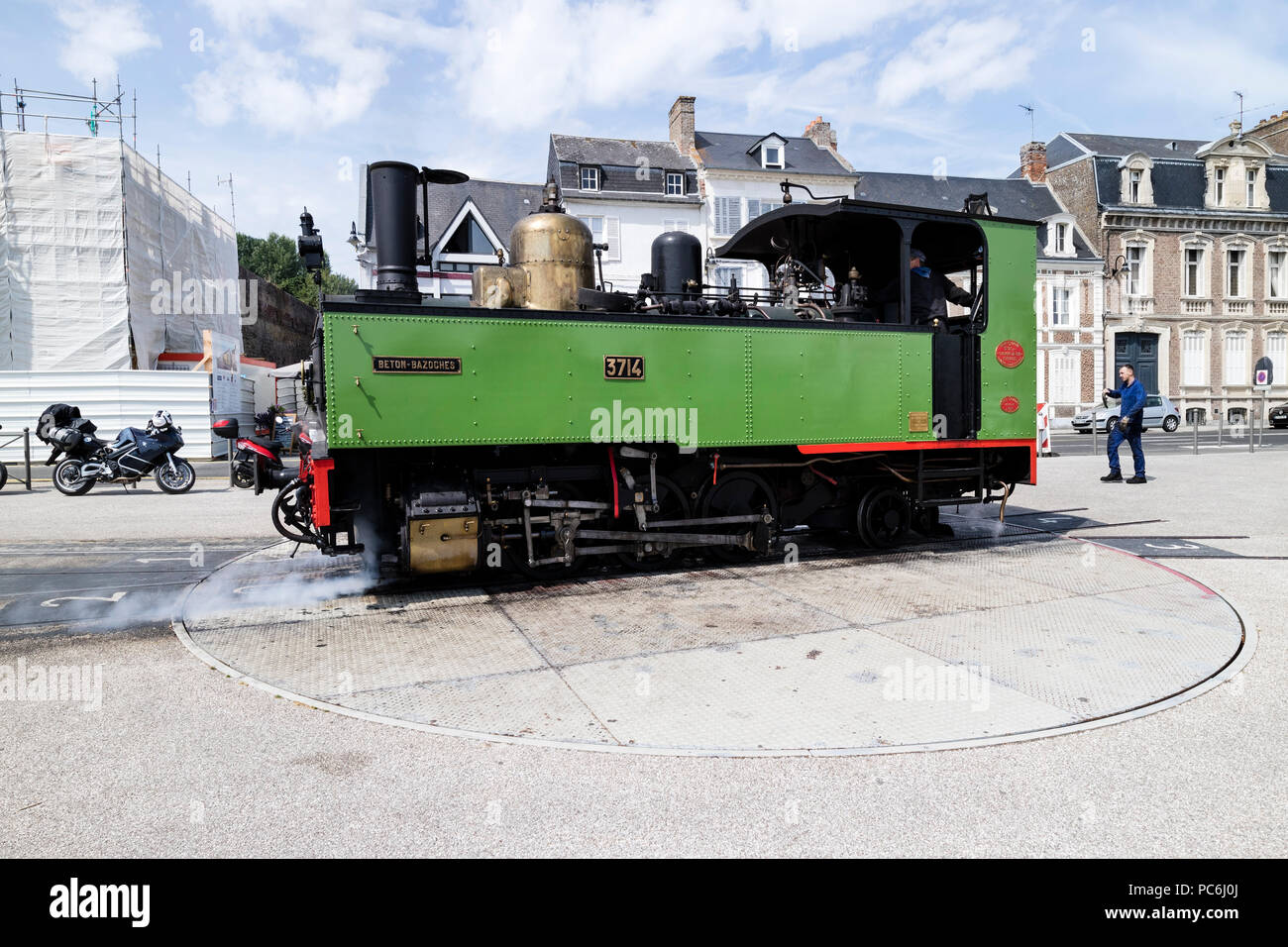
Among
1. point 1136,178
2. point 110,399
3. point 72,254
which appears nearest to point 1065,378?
point 1136,178

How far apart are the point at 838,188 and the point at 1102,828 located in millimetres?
38901

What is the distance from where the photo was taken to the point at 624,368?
7055 millimetres

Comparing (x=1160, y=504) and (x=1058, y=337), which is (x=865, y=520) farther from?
(x=1058, y=337)

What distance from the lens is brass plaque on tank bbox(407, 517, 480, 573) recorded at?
644 centimetres

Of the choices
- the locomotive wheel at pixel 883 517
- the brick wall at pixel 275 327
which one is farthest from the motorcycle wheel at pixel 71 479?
the brick wall at pixel 275 327

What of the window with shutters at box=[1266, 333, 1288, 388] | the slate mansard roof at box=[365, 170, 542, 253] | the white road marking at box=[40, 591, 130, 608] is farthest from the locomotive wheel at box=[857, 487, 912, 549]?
the window with shutters at box=[1266, 333, 1288, 388]

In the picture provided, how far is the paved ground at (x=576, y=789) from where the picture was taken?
9.57ft

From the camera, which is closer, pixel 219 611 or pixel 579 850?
pixel 579 850

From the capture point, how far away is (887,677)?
181 inches

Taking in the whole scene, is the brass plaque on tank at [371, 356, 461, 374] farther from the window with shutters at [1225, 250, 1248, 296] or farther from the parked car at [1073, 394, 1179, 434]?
the window with shutters at [1225, 250, 1248, 296]

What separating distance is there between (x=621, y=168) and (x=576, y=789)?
3590 centimetres

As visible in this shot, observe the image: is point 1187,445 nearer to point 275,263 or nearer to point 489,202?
point 489,202

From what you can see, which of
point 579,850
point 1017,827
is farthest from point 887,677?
point 579,850

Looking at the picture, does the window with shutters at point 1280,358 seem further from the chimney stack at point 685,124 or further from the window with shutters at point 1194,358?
the chimney stack at point 685,124
